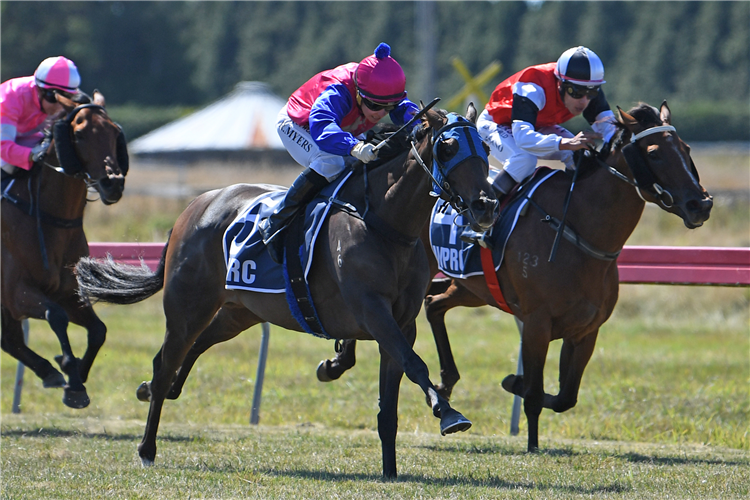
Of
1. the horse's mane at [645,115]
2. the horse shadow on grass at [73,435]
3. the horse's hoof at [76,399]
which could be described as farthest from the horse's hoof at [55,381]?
the horse's mane at [645,115]

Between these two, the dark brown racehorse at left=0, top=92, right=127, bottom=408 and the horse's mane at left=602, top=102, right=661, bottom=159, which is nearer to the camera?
the horse's mane at left=602, top=102, right=661, bottom=159

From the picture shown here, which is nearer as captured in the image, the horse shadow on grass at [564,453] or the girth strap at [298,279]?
the girth strap at [298,279]

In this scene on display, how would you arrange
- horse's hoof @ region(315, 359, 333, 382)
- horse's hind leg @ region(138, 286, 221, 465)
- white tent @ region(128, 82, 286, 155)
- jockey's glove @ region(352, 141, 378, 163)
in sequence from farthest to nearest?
1. white tent @ region(128, 82, 286, 155)
2. horse's hoof @ region(315, 359, 333, 382)
3. horse's hind leg @ region(138, 286, 221, 465)
4. jockey's glove @ region(352, 141, 378, 163)

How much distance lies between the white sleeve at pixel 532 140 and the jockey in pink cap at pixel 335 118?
910 millimetres

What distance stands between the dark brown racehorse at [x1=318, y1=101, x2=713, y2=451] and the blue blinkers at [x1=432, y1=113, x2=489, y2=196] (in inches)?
56.3

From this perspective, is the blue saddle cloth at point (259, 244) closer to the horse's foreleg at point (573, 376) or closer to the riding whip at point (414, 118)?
the riding whip at point (414, 118)

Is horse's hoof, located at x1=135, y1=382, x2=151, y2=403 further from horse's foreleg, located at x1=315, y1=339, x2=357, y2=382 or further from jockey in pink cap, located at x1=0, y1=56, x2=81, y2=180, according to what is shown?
jockey in pink cap, located at x1=0, y1=56, x2=81, y2=180

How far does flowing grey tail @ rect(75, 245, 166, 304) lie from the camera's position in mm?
6855

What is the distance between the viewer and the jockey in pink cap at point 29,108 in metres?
7.32

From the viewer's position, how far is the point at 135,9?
2320 inches

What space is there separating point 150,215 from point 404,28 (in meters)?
45.5

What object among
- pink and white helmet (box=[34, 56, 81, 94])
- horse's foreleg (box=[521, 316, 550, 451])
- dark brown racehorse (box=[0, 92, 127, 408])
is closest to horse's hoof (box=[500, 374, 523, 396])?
horse's foreleg (box=[521, 316, 550, 451])

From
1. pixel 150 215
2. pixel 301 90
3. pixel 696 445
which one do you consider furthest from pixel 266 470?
pixel 150 215

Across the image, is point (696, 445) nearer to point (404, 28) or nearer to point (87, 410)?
point (87, 410)
